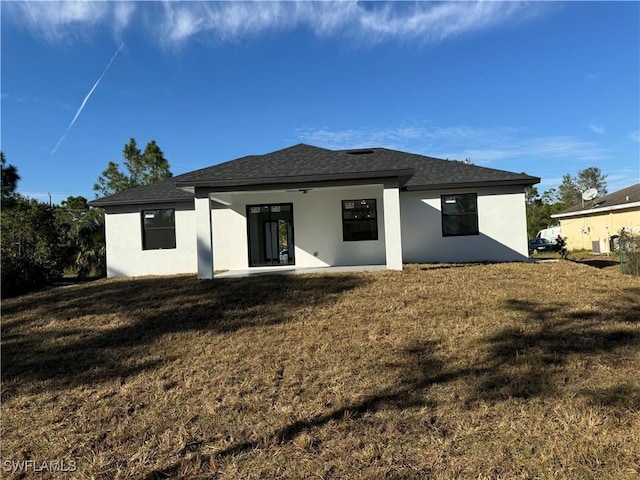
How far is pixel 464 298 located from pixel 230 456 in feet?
19.4

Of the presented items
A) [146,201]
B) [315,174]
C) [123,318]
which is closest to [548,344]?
[315,174]

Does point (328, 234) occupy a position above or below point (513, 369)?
above

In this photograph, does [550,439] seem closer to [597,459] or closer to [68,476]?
[597,459]

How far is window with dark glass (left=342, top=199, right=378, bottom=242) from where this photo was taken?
599 inches

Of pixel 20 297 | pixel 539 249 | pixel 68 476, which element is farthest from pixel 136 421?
pixel 539 249

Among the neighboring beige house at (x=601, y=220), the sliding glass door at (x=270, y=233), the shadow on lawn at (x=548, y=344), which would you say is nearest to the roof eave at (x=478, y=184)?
the sliding glass door at (x=270, y=233)

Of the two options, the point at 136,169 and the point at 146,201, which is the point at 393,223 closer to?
the point at 146,201

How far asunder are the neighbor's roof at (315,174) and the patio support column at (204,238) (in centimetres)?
48

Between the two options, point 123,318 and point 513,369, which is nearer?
point 513,369

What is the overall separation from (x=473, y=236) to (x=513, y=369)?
34.2 ft

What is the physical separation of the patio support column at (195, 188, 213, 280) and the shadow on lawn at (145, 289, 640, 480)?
7227mm

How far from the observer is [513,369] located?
514cm

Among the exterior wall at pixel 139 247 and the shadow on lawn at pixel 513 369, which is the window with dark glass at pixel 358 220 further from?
the shadow on lawn at pixel 513 369

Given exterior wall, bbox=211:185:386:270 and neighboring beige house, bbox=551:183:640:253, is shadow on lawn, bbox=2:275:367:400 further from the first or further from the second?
neighboring beige house, bbox=551:183:640:253
